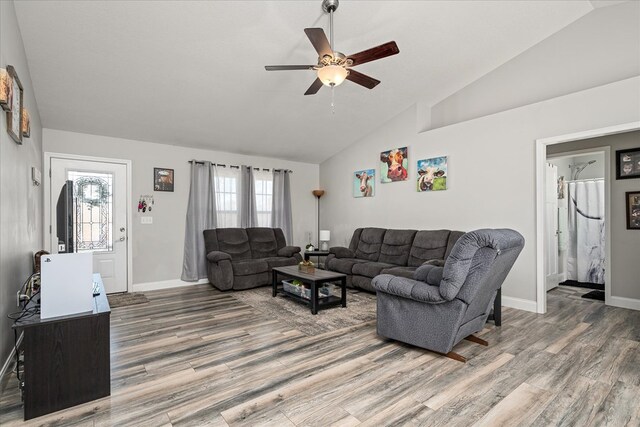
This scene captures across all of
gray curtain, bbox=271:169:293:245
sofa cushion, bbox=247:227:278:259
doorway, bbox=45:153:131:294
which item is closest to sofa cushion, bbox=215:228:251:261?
sofa cushion, bbox=247:227:278:259

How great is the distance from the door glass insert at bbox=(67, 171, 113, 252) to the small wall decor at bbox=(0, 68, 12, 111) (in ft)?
9.37

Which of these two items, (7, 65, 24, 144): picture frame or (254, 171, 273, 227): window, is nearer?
(7, 65, 24, 144): picture frame

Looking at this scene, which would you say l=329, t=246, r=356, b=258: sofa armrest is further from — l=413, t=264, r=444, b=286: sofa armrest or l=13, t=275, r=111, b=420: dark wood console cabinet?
l=13, t=275, r=111, b=420: dark wood console cabinet

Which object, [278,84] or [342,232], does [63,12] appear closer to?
[278,84]

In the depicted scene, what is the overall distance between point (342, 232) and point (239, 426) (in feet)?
17.0

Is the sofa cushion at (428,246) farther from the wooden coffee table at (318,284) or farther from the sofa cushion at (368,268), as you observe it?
the wooden coffee table at (318,284)

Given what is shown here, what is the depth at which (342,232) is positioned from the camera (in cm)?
688

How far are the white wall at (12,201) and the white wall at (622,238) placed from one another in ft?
21.3

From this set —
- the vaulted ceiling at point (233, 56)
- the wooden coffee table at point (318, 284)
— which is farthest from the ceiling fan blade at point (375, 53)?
the wooden coffee table at point (318, 284)

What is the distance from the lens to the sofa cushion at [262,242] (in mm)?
6078

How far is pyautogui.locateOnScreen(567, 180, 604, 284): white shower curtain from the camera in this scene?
5.63 meters

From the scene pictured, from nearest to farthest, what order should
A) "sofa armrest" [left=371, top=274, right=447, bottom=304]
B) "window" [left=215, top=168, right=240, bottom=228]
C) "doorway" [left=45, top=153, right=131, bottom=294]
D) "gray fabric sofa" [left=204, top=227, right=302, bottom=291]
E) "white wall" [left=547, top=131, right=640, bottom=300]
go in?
1. "sofa armrest" [left=371, top=274, right=447, bottom=304]
2. "white wall" [left=547, top=131, right=640, bottom=300]
3. "doorway" [left=45, top=153, right=131, bottom=294]
4. "gray fabric sofa" [left=204, top=227, right=302, bottom=291]
5. "window" [left=215, top=168, right=240, bottom=228]

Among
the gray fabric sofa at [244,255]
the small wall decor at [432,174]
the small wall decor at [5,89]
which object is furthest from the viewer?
the gray fabric sofa at [244,255]

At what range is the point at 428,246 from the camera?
4.82 meters
